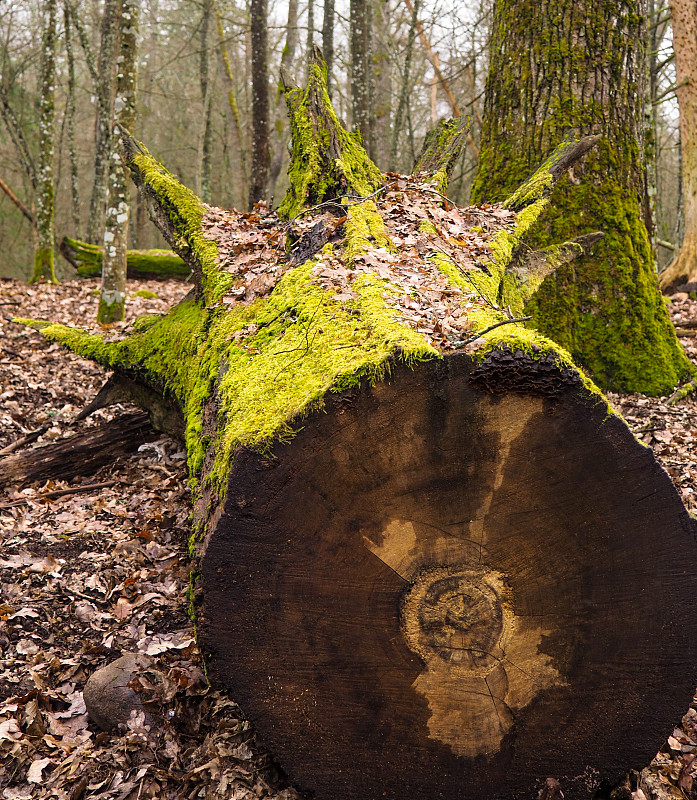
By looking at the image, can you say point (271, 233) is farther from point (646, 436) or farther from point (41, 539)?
point (646, 436)

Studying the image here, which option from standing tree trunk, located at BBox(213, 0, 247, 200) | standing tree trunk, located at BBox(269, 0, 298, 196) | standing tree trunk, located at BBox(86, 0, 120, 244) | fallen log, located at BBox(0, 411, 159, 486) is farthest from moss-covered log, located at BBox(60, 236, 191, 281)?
fallen log, located at BBox(0, 411, 159, 486)

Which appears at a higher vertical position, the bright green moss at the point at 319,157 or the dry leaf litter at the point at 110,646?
the bright green moss at the point at 319,157

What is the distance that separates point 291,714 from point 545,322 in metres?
4.66

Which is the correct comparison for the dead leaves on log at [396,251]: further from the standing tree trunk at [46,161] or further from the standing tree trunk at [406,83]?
the standing tree trunk at [406,83]

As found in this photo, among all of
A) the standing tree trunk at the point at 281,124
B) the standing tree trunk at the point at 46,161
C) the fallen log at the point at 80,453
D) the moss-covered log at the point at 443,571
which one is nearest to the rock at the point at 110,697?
the moss-covered log at the point at 443,571

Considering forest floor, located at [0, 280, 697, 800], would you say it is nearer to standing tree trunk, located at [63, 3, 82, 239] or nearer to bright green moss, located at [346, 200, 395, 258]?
bright green moss, located at [346, 200, 395, 258]

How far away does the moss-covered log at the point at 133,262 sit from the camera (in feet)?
44.3

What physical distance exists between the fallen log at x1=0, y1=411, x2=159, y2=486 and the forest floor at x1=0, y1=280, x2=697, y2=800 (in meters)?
0.09

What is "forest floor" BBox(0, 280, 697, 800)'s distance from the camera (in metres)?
2.57

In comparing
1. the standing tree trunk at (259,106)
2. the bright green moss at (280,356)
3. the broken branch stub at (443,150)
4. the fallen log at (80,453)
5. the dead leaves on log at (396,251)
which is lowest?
the fallen log at (80,453)

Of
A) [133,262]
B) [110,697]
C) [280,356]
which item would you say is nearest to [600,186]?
[280,356]

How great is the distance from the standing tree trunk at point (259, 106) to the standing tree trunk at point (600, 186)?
653 centimetres

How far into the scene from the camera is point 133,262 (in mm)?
13625

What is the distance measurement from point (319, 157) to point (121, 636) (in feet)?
11.8
